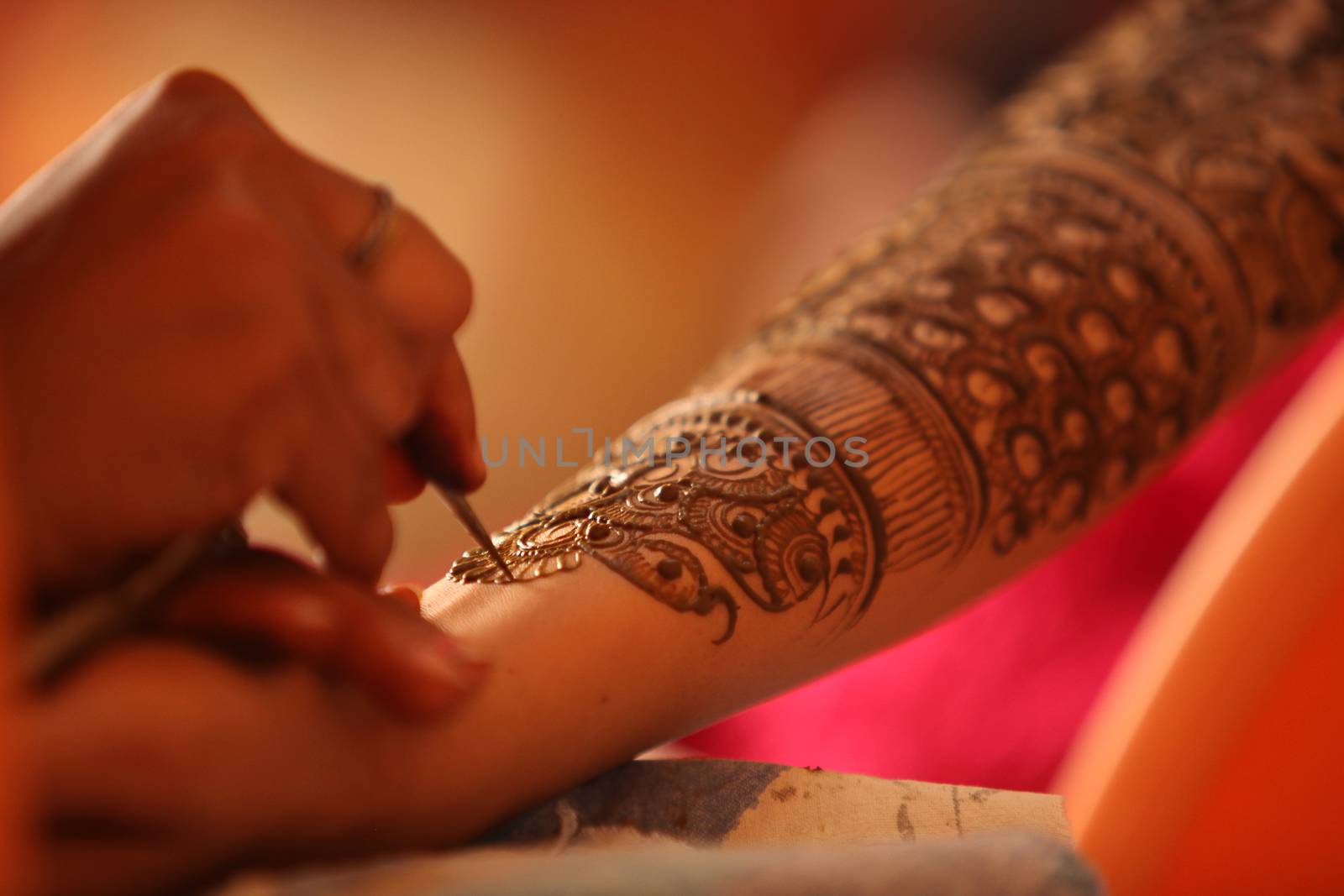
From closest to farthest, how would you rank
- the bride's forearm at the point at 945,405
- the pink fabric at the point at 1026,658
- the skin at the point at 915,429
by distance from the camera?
the skin at the point at 915,429 → the bride's forearm at the point at 945,405 → the pink fabric at the point at 1026,658

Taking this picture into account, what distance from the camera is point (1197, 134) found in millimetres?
969

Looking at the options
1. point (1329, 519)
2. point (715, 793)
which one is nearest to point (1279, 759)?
point (1329, 519)

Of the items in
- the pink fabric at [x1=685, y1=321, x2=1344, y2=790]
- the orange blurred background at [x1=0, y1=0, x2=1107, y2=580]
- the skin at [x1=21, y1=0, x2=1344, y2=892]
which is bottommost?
the pink fabric at [x1=685, y1=321, x2=1344, y2=790]

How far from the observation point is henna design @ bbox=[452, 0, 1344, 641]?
0.73 meters

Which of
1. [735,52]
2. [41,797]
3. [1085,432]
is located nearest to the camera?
[41,797]

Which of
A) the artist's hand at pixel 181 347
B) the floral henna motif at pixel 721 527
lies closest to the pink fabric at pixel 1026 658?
the floral henna motif at pixel 721 527

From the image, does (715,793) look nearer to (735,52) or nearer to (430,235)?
(430,235)

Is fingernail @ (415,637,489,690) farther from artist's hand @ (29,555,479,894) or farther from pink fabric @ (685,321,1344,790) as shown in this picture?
pink fabric @ (685,321,1344,790)

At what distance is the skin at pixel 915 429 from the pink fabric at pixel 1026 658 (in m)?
0.25

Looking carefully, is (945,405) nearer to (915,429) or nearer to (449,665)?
(915,429)

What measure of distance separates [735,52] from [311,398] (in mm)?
2272

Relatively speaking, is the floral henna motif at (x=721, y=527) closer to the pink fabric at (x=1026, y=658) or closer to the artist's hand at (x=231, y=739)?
the artist's hand at (x=231, y=739)

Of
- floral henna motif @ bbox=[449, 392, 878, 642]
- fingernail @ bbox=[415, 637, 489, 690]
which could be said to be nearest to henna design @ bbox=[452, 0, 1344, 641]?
floral henna motif @ bbox=[449, 392, 878, 642]

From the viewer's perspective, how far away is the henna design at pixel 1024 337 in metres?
0.73
